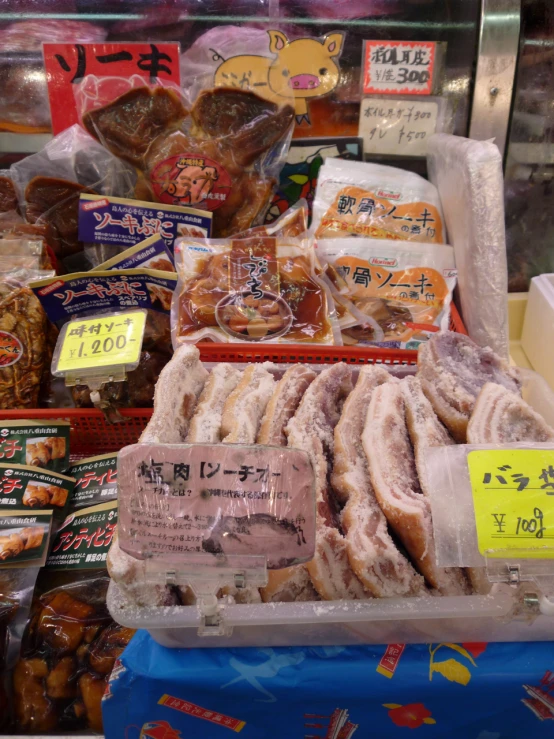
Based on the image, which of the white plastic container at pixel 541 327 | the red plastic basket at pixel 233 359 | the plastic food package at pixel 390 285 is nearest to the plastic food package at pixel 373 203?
the plastic food package at pixel 390 285

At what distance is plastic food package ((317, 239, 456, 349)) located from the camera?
218cm

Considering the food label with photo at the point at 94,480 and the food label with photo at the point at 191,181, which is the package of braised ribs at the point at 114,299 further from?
the food label with photo at the point at 191,181

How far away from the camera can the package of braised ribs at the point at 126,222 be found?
2.11 m

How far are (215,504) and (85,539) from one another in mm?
798

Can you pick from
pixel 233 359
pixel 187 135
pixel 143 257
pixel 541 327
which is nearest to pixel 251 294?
pixel 233 359

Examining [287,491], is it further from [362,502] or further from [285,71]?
[285,71]

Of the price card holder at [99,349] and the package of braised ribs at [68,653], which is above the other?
the price card holder at [99,349]

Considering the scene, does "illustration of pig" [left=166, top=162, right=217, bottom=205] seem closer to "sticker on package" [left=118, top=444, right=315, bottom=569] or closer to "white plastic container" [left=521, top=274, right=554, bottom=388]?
"white plastic container" [left=521, top=274, right=554, bottom=388]

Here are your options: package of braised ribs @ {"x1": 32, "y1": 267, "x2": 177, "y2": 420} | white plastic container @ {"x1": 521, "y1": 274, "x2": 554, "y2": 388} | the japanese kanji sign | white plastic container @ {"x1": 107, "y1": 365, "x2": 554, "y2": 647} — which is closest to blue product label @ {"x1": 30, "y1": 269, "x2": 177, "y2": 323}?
package of braised ribs @ {"x1": 32, "y1": 267, "x2": 177, "y2": 420}

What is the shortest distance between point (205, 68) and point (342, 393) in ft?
5.38

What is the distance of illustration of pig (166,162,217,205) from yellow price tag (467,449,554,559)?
1.68 m

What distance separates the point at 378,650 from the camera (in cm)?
100

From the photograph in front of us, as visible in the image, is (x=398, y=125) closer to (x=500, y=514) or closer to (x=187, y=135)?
(x=187, y=135)

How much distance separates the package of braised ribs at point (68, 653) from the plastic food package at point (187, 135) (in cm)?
147
